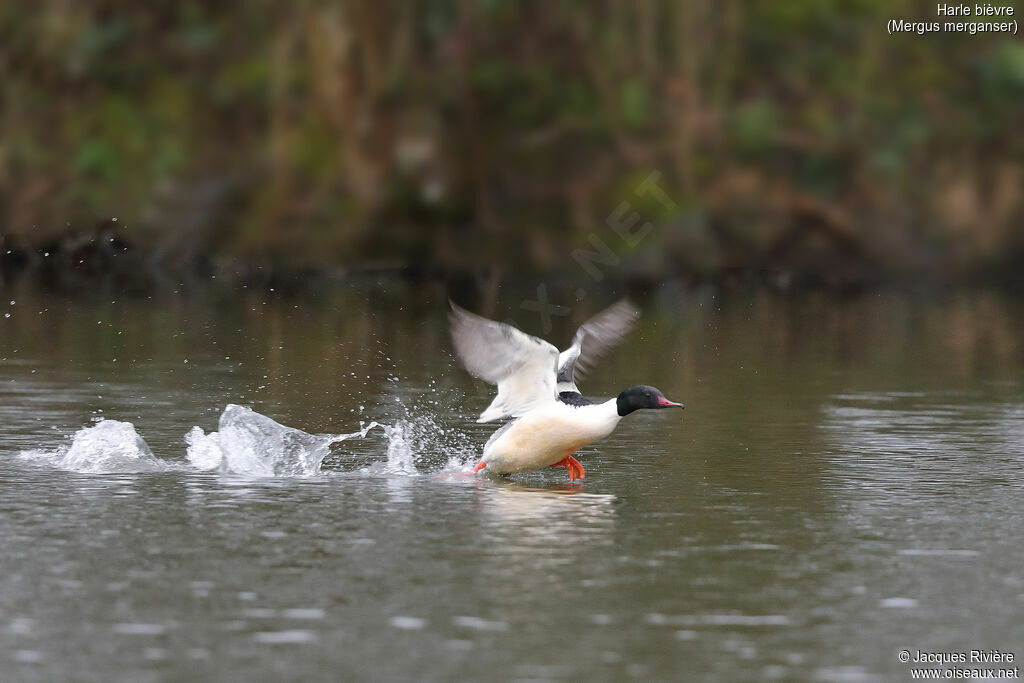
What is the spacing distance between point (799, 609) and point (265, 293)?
26705 millimetres

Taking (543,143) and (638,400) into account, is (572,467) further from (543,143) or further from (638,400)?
(543,143)

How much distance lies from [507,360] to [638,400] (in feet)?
3.35

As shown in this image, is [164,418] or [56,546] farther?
[164,418]

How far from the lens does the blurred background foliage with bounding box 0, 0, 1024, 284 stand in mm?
39938

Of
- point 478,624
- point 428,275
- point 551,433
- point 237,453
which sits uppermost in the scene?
point 428,275

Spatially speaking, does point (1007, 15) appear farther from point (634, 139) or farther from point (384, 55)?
point (384, 55)

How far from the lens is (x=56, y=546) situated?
9.76 meters

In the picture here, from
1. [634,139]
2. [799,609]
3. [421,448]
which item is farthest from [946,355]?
[634,139]

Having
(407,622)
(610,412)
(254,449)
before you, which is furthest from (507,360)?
(407,622)

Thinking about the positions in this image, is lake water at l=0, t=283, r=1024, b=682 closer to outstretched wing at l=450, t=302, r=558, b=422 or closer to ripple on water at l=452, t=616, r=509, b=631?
ripple on water at l=452, t=616, r=509, b=631

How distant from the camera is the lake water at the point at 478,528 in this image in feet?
25.5

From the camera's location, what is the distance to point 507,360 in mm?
12906

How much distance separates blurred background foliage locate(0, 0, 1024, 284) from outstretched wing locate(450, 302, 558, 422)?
2555cm

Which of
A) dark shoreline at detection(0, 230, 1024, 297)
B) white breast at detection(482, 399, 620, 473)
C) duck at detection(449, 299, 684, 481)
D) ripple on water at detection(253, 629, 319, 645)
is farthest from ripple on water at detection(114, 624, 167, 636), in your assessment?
dark shoreline at detection(0, 230, 1024, 297)
